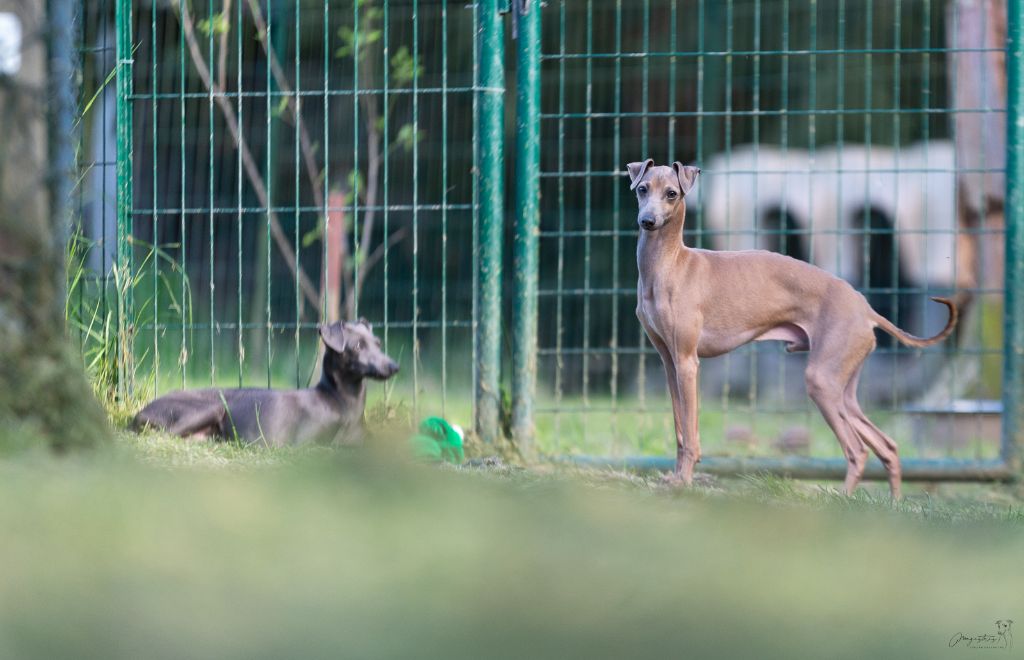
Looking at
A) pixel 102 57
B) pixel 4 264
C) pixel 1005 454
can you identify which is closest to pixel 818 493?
pixel 1005 454

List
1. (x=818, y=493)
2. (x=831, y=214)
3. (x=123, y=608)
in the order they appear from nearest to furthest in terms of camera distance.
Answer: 1. (x=123, y=608)
2. (x=818, y=493)
3. (x=831, y=214)

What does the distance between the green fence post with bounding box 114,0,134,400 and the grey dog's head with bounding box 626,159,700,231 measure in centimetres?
232

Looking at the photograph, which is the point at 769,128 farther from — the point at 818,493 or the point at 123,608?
the point at 123,608

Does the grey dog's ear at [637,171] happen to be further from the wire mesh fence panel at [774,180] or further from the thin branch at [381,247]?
the thin branch at [381,247]

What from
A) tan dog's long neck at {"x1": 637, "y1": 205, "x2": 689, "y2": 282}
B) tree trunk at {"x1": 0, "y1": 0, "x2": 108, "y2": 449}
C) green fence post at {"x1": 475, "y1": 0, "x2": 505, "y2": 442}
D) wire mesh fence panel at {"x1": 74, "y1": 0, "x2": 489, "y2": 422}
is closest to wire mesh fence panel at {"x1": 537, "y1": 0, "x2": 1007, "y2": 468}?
wire mesh fence panel at {"x1": 74, "y1": 0, "x2": 489, "y2": 422}

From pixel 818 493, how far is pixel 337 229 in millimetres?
4244

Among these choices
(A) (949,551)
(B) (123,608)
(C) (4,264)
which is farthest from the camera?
(C) (4,264)

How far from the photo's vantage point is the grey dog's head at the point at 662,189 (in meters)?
4.48

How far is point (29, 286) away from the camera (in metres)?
3.26

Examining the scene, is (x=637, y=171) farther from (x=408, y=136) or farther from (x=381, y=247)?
(x=381, y=247)

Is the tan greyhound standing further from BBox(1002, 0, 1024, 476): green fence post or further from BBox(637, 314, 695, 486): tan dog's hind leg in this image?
BBox(1002, 0, 1024, 476): green fence post

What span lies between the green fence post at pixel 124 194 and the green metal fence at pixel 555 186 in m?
0.01

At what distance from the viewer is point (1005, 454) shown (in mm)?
5480
